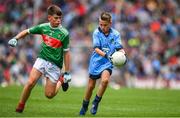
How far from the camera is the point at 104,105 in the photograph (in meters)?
18.5

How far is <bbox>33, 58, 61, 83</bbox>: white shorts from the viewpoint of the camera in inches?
567

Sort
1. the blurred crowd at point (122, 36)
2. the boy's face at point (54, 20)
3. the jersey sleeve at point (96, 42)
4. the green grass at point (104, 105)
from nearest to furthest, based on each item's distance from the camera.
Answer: the boy's face at point (54, 20)
the jersey sleeve at point (96, 42)
the green grass at point (104, 105)
the blurred crowd at point (122, 36)

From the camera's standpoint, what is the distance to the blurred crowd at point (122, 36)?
1227 inches

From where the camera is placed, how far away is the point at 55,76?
1469 centimetres

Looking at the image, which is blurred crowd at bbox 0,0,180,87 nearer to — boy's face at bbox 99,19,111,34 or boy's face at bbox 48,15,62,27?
boy's face at bbox 99,19,111,34

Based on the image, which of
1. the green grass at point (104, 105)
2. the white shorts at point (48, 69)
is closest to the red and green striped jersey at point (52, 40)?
the white shorts at point (48, 69)

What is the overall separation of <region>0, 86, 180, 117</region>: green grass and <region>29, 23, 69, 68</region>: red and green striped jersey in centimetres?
130

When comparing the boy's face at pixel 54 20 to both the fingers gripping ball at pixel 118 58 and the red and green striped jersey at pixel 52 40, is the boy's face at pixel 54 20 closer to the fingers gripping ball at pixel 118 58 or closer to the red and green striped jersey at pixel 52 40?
the red and green striped jersey at pixel 52 40

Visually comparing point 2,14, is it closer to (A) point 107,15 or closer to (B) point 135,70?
(B) point 135,70

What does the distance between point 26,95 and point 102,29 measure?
7.62ft

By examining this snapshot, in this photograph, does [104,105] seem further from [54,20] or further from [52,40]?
[54,20]

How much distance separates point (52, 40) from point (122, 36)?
17.4 metres

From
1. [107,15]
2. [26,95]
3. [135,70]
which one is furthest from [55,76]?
[135,70]

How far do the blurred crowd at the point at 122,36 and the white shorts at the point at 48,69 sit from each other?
52.4 ft
